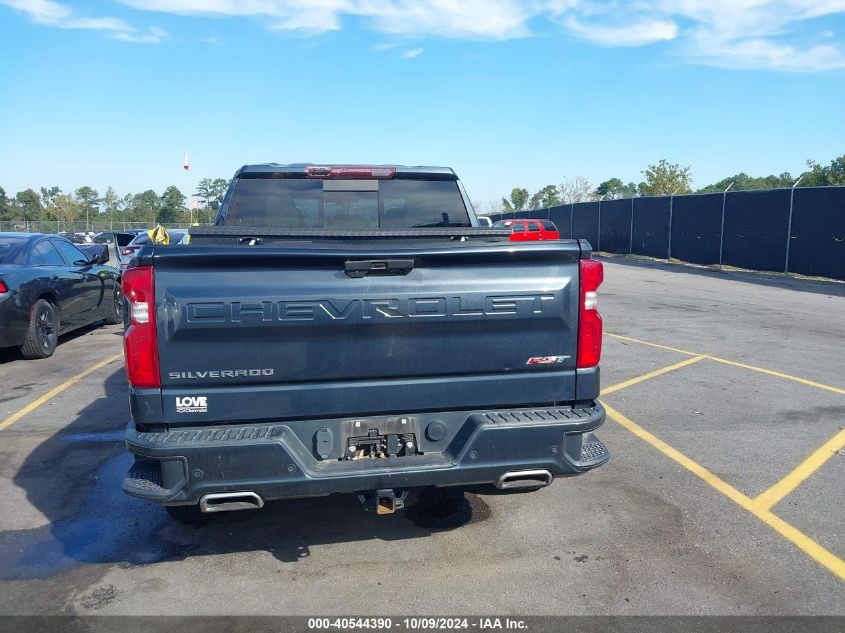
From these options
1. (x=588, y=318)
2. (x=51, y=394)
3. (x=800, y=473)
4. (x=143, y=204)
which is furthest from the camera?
(x=143, y=204)

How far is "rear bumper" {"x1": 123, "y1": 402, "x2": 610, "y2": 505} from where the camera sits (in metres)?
3.09

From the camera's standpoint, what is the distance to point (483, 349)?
10.9 ft

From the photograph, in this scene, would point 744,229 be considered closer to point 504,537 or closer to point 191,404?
point 504,537

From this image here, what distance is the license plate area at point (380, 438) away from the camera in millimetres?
3271

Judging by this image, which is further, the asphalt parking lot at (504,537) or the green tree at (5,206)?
the green tree at (5,206)

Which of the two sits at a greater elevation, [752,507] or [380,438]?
[380,438]

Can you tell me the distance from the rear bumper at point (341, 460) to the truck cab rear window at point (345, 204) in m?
2.21

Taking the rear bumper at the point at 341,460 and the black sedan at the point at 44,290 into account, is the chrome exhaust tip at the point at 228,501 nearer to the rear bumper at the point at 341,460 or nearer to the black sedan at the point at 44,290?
the rear bumper at the point at 341,460

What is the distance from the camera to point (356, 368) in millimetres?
3227

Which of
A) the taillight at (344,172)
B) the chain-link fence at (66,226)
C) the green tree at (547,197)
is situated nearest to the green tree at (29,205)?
the chain-link fence at (66,226)

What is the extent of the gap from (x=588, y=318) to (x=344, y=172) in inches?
90.1

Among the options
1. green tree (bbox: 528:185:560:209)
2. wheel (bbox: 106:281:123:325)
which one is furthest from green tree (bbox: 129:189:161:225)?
wheel (bbox: 106:281:123:325)

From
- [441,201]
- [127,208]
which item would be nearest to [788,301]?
[441,201]

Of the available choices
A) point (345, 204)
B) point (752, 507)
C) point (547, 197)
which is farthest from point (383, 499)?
point (547, 197)
